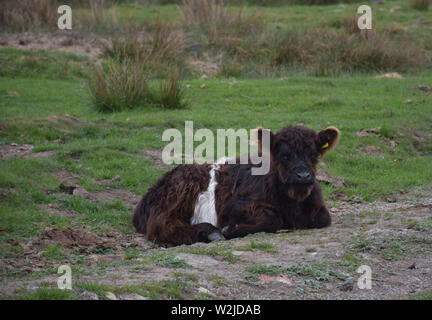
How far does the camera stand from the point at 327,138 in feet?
28.4

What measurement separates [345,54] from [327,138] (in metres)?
11.2

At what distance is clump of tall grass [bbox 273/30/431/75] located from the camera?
19125mm

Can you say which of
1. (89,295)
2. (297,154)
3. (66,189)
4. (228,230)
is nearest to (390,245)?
(297,154)

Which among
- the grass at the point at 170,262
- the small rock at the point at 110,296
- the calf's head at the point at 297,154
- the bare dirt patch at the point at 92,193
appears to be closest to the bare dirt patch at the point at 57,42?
the bare dirt patch at the point at 92,193

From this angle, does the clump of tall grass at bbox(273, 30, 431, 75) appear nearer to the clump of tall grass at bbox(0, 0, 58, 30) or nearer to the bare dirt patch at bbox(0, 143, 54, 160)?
the clump of tall grass at bbox(0, 0, 58, 30)

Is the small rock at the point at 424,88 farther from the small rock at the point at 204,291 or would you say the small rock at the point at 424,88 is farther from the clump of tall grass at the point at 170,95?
the small rock at the point at 204,291

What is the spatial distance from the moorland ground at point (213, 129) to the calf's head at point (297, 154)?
24.1 inches

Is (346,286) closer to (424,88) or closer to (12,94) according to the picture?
(424,88)

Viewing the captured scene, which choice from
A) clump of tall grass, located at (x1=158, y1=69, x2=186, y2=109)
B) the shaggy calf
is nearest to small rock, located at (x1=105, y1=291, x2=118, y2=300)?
the shaggy calf

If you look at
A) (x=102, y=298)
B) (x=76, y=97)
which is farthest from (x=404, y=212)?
(x=76, y=97)

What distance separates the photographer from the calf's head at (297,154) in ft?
27.0

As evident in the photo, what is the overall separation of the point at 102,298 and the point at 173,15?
836 inches

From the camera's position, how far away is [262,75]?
62.1ft
